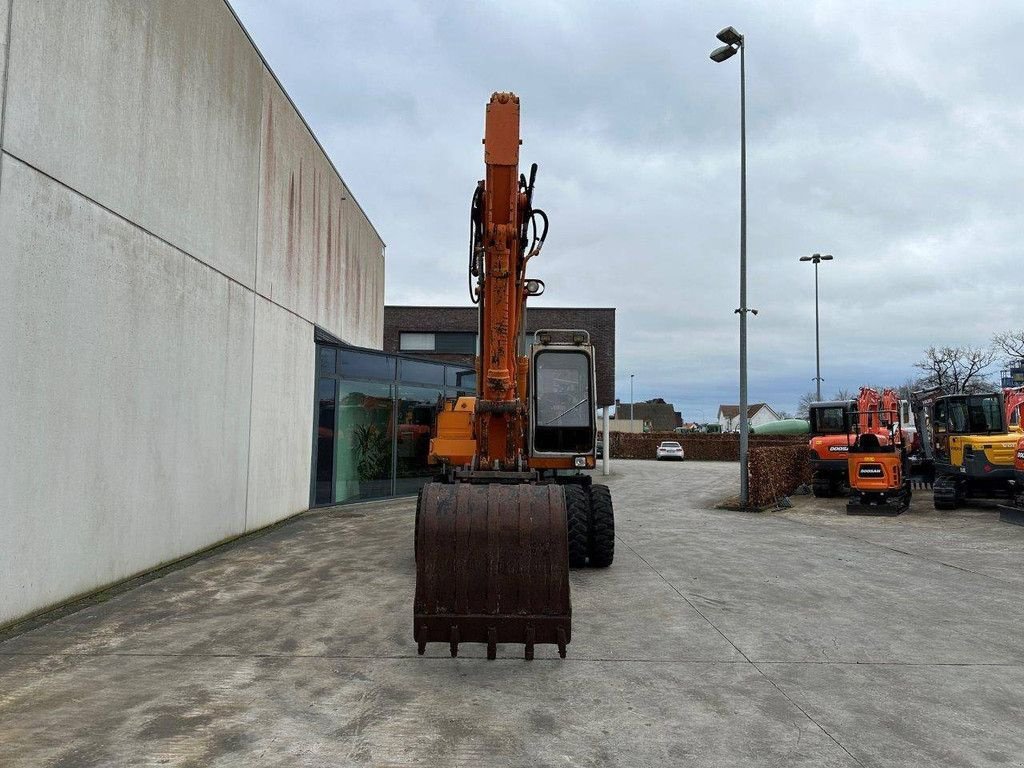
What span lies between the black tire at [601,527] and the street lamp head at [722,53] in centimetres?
1169

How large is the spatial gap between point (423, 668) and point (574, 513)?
362 centimetres

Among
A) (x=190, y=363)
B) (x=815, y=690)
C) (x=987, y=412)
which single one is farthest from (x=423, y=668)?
(x=987, y=412)

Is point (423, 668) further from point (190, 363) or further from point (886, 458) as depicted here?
point (886, 458)

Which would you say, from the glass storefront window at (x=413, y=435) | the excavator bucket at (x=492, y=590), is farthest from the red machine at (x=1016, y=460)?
the excavator bucket at (x=492, y=590)

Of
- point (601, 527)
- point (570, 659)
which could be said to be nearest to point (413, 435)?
point (601, 527)

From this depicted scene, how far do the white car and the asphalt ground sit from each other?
32.0 metres

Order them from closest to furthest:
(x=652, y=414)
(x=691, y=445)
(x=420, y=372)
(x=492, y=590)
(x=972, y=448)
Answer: (x=492, y=590)
(x=972, y=448)
(x=420, y=372)
(x=691, y=445)
(x=652, y=414)

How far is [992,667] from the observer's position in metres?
5.33

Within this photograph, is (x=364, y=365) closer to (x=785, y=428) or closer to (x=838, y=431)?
(x=838, y=431)

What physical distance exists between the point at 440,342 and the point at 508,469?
25.1 meters

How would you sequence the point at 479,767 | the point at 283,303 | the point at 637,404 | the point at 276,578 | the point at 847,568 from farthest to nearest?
the point at 637,404, the point at 283,303, the point at 847,568, the point at 276,578, the point at 479,767

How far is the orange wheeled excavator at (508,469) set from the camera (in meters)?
4.87

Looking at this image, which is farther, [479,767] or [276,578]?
[276,578]

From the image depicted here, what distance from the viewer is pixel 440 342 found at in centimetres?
3253
